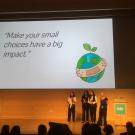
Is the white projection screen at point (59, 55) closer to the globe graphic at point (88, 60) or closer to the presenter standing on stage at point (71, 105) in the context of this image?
the globe graphic at point (88, 60)

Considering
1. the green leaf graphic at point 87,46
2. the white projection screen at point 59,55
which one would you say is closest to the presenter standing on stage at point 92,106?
the white projection screen at point 59,55

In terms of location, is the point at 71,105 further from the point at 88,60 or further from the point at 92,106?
the point at 88,60

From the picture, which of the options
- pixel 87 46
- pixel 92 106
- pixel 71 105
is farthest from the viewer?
pixel 71 105

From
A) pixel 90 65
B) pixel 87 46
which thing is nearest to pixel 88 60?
pixel 90 65

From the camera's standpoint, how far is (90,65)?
21.2ft

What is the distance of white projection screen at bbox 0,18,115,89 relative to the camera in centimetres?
640

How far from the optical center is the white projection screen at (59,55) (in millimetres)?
6402

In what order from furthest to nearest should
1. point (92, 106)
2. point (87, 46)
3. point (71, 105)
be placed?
point (71, 105)
point (92, 106)
point (87, 46)

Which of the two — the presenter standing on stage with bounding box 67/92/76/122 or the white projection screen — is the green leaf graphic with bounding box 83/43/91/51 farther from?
the presenter standing on stage with bounding box 67/92/76/122

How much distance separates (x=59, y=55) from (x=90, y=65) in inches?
29.7

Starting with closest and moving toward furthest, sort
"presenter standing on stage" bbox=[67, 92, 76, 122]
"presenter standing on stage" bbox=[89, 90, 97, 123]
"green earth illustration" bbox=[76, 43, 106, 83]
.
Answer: "green earth illustration" bbox=[76, 43, 106, 83], "presenter standing on stage" bbox=[89, 90, 97, 123], "presenter standing on stage" bbox=[67, 92, 76, 122]

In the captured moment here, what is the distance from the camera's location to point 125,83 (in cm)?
779

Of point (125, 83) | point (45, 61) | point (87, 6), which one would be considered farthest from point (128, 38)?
point (45, 61)

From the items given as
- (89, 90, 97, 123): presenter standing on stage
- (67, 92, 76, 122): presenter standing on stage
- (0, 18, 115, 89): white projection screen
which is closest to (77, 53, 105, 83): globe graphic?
(0, 18, 115, 89): white projection screen
